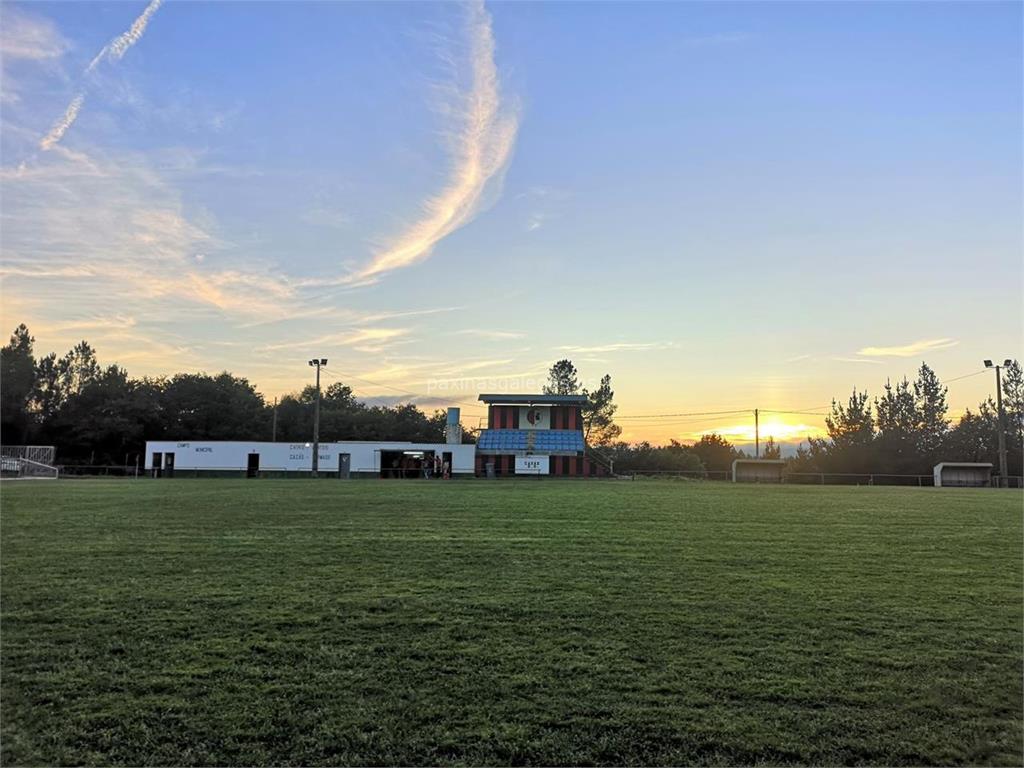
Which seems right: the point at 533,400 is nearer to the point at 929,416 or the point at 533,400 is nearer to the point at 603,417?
the point at 603,417

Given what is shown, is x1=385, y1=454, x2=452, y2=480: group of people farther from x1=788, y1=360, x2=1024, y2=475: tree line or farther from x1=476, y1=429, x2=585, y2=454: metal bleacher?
x1=788, y1=360, x2=1024, y2=475: tree line

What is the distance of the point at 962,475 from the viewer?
4534cm

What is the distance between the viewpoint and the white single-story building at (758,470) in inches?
1930

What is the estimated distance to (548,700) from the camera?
3.94m

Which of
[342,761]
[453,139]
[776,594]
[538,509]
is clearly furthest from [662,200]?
[342,761]

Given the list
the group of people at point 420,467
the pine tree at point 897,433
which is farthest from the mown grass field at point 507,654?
the pine tree at point 897,433

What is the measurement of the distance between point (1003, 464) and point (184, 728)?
163 feet

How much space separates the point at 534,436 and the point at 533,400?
10.9 feet

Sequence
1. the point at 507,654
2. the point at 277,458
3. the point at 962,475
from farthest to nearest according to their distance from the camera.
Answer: the point at 277,458, the point at 962,475, the point at 507,654

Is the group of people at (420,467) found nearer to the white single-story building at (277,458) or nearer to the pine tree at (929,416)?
the white single-story building at (277,458)

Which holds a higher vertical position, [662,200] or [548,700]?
[662,200]

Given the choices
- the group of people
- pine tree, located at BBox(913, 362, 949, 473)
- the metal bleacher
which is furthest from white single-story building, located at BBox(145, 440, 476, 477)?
pine tree, located at BBox(913, 362, 949, 473)

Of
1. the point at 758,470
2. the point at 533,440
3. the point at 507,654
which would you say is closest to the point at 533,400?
the point at 533,440

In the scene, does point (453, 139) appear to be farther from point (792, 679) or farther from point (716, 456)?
point (716, 456)
